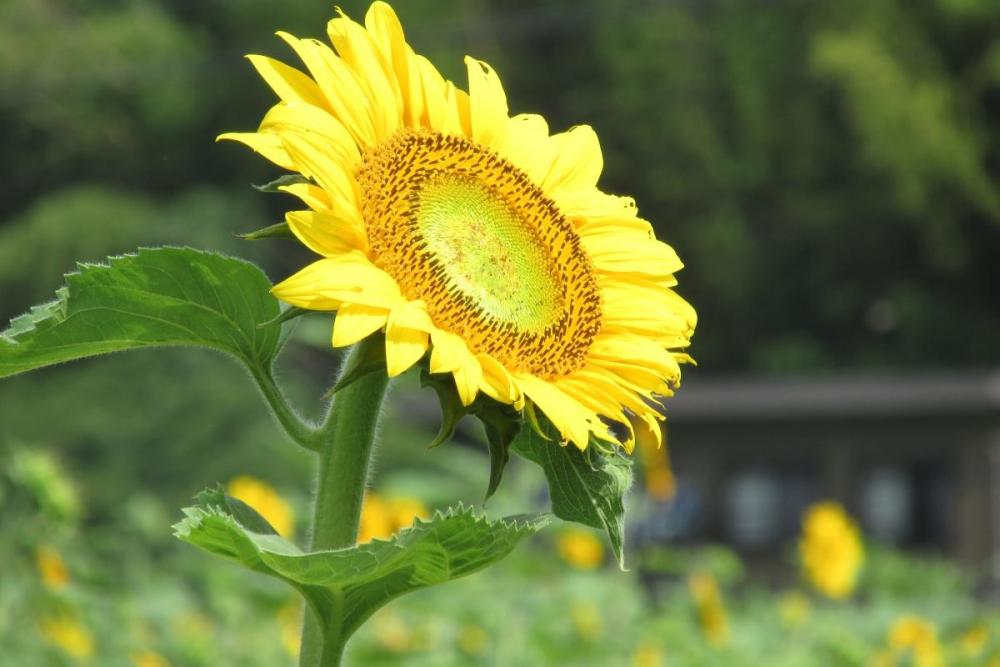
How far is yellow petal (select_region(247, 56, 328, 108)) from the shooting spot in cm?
97

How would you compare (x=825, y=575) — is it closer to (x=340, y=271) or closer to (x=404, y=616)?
(x=404, y=616)

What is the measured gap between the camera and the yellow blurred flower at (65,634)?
2.51 metres

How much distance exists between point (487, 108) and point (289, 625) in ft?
8.30

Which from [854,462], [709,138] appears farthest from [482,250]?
[709,138]

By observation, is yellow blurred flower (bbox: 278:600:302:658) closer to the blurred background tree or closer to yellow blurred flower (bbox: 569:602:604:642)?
yellow blurred flower (bbox: 569:602:604:642)

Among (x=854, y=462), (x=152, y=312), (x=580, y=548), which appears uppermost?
(x=854, y=462)

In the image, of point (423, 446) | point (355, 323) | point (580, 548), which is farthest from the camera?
point (423, 446)

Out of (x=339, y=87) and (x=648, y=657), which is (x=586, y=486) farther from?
(x=648, y=657)

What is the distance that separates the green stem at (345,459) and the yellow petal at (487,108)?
0.65 feet

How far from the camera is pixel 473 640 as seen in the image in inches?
124

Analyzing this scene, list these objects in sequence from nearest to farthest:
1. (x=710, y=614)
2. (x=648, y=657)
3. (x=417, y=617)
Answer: (x=648, y=657), (x=417, y=617), (x=710, y=614)

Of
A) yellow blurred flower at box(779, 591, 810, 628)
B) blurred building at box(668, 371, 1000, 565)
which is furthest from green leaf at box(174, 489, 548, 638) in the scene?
blurred building at box(668, 371, 1000, 565)

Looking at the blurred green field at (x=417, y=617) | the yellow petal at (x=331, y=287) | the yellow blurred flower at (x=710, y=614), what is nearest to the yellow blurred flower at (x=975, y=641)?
the blurred green field at (x=417, y=617)

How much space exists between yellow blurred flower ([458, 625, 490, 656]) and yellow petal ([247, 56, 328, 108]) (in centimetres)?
207
